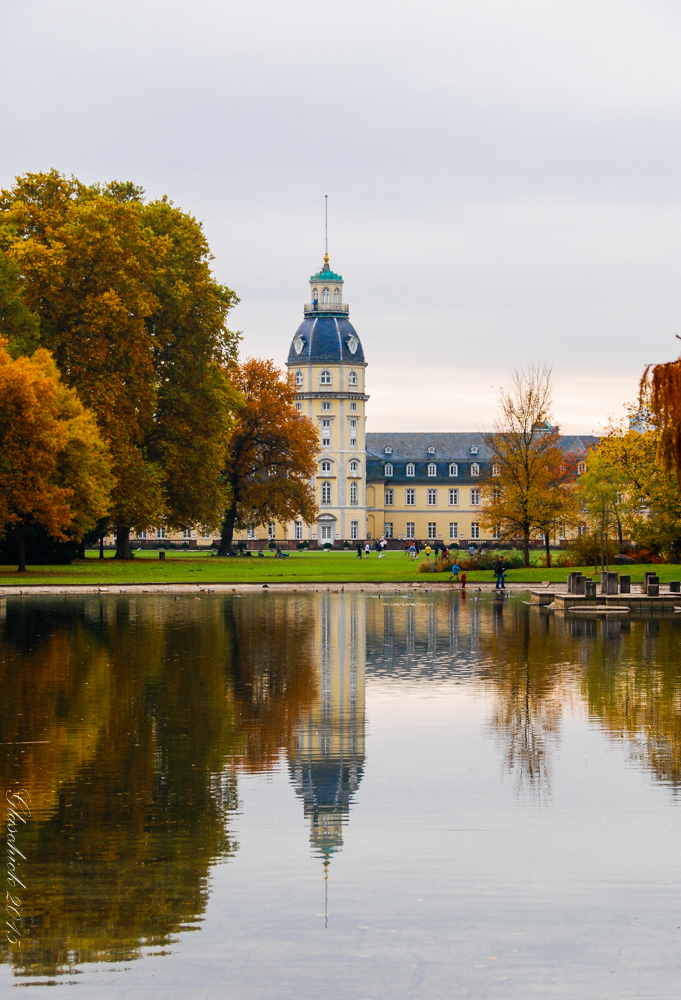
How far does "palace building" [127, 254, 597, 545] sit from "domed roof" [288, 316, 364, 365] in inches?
4.0

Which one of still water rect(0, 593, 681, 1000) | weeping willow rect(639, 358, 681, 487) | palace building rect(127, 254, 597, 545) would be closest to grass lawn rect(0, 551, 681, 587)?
weeping willow rect(639, 358, 681, 487)

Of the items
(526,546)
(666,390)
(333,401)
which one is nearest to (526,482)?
(526,546)

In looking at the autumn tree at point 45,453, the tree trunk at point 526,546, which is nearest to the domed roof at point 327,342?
the tree trunk at point 526,546

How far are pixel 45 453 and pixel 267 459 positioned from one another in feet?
126

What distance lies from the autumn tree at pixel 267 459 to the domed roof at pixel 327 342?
4588 cm

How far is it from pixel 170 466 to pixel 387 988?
180 feet

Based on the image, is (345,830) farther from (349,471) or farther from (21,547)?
(349,471)

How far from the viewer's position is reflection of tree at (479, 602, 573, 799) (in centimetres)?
1189

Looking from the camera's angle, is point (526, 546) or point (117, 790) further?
point (526, 546)

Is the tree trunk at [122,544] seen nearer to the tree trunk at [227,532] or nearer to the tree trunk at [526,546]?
the tree trunk at [227,532]

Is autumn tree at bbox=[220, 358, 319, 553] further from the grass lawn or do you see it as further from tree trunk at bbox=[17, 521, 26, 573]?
tree trunk at bbox=[17, 521, 26, 573]

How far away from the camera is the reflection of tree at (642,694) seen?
40.9 feet

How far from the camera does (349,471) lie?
5340 inches

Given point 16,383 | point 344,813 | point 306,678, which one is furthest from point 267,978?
point 16,383
